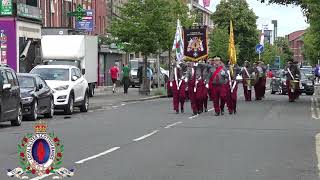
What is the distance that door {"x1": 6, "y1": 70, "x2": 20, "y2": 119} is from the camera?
20.1 metres

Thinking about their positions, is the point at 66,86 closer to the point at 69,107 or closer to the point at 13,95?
the point at 69,107

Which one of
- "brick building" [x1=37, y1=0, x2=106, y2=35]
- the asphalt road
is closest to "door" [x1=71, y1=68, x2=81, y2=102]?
the asphalt road

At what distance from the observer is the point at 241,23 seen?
3942 inches

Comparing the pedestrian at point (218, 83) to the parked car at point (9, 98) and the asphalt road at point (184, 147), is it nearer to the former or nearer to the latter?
the asphalt road at point (184, 147)

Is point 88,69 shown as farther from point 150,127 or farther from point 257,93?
point 150,127

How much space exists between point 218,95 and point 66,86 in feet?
17.7

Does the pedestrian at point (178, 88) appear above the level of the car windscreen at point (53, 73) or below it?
below

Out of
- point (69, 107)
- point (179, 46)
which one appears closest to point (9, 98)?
point (69, 107)

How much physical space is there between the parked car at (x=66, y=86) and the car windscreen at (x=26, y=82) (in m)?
2.11

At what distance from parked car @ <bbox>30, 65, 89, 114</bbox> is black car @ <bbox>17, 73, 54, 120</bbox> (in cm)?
129

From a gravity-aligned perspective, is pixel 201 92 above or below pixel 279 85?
above

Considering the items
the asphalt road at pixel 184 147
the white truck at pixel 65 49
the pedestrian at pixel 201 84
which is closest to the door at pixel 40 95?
the asphalt road at pixel 184 147

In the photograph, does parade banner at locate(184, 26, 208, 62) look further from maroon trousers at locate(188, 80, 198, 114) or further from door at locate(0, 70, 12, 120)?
door at locate(0, 70, 12, 120)

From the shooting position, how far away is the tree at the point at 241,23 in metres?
100
